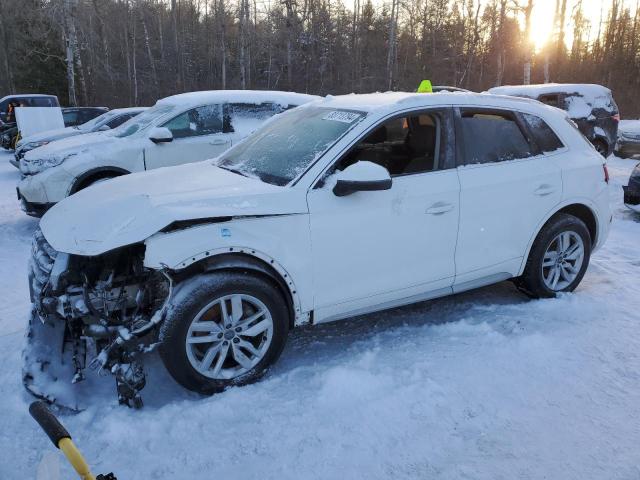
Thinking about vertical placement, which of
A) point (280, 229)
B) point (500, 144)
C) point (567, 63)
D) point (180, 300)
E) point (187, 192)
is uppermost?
point (567, 63)

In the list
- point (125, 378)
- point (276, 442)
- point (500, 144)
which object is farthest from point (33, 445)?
point (500, 144)

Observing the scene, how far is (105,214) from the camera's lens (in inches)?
123

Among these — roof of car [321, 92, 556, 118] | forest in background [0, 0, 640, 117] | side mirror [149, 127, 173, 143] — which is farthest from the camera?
forest in background [0, 0, 640, 117]

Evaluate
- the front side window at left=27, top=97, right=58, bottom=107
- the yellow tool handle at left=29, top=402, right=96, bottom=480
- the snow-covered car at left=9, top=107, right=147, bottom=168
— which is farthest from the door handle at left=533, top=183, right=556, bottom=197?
the front side window at left=27, top=97, right=58, bottom=107

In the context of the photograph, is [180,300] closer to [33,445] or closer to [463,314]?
[33,445]

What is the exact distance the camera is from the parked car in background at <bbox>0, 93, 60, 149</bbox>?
17.5 m

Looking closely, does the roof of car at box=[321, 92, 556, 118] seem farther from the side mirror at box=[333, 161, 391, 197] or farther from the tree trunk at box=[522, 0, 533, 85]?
the tree trunk at box=[522, 0, 533, 85]

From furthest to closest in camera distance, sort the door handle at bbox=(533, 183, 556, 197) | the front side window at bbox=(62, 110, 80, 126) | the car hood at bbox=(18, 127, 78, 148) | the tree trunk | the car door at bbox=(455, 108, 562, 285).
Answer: the tree trunk < the front side window at bbox=(62, 110, 80, 126) < the car hood at bbox=(18, 127, 78, 148) < the door handle at bbox=(533, 183, 556, 197) < the car door at bbox=(455, 108, 562, 285)

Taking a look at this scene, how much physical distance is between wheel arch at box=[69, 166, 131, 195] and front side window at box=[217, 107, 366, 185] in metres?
3.27

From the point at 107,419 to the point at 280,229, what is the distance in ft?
4.82

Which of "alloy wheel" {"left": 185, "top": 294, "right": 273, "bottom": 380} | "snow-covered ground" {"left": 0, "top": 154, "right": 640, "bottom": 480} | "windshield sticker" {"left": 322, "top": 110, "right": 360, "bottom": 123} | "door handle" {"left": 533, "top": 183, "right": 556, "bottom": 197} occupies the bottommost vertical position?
"snow-covered ground" {"left": 0, "top": 154, "right": 640, "bottom": 480}

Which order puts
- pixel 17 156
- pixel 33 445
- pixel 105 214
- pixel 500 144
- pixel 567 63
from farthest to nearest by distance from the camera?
pixel 567 63
pixel 17 156
pixel 500 144
pixel 105 214
pixel 33 445

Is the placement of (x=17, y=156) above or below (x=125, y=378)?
above

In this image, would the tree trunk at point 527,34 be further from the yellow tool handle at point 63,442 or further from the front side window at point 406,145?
the yellow tool handle at point 63,442
